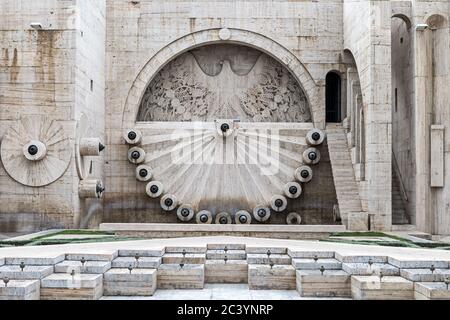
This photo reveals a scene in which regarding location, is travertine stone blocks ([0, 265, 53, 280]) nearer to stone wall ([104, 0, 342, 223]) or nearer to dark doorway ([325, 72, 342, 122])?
stone wall ([104, 0, 342, 223])

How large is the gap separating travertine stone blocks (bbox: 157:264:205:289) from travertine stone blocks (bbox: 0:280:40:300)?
157 centimetres

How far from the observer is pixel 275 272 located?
743cm

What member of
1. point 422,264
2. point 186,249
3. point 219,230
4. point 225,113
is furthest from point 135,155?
point 422,264

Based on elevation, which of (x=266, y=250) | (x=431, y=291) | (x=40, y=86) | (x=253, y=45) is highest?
(x=253, y=45)

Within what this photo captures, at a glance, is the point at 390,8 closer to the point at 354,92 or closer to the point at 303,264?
the point at 354,92

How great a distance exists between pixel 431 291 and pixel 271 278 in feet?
6.47

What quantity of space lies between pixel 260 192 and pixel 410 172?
11.7ft

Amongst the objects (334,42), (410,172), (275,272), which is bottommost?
(275,272)

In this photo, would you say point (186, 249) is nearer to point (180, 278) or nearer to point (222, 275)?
point (222, 275)

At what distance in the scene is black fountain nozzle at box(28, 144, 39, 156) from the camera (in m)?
12.7

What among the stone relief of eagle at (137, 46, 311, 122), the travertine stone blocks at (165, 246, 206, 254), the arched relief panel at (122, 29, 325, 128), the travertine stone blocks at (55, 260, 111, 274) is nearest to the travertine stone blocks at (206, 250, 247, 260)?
the travertine stone blocks at (165, 246, 206, 254)

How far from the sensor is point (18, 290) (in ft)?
19.8

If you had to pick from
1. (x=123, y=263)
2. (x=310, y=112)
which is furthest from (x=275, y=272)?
(x=310, y=112)

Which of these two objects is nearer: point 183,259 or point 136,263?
point 136,263
